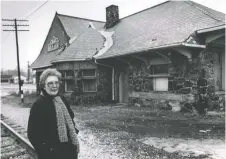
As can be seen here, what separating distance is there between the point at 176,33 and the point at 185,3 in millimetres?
3692

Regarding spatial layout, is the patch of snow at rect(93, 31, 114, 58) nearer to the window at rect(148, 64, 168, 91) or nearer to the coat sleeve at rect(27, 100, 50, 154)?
the window at rect(148, 64, 168, 91)

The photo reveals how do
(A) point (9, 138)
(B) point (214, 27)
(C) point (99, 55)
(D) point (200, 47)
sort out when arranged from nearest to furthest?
(A) point (9, 138), (B) point (214, 27), (D) point (200, 47), (C) point (99, 55)

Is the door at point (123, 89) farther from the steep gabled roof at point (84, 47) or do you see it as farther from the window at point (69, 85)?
the window at point (69, 85)

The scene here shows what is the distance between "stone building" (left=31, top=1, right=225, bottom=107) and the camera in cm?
960

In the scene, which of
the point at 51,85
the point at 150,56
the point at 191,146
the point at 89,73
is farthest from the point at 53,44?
the point at 51,85

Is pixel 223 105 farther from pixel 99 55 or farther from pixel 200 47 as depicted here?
pixel 99 55

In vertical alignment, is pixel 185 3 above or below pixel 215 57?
above

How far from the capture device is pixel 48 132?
282cm

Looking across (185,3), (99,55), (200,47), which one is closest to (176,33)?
(200,47)

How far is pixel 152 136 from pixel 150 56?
19.1 feet

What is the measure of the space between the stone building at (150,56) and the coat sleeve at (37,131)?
7233mm

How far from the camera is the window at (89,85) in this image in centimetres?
1500

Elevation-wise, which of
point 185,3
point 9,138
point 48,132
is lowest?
point 9,138

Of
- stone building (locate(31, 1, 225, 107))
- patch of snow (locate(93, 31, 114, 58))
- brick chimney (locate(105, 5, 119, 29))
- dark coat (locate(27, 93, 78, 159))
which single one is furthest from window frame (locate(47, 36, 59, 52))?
dark coat (locate(27, 93, 78, 159))
